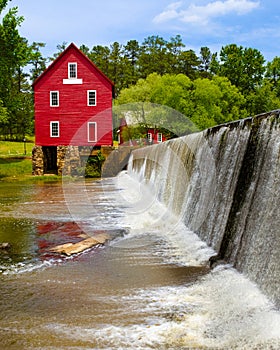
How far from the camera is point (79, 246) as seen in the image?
9172 millimetres

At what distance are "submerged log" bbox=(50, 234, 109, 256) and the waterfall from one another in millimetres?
2126

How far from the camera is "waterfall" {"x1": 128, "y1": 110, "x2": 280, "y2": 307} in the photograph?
5.80 meters

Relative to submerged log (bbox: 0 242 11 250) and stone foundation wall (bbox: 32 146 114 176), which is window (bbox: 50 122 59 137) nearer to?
stone foundation wall (bbox: 32 146 114 176)

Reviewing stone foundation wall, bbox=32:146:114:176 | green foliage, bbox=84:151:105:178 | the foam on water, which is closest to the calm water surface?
the foam on water

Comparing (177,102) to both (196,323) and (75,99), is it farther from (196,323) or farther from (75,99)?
(196,323)

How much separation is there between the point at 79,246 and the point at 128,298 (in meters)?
3.40

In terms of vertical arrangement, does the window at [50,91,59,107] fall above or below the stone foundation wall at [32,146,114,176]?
above

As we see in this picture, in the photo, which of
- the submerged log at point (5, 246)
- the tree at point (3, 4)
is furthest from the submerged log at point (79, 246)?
the tree at point (3, 4)

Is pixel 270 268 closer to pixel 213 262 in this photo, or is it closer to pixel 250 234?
pixel 250 234

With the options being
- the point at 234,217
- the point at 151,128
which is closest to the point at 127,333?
the point at 234,217

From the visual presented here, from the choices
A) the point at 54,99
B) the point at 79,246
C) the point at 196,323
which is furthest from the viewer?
the point at 54,99

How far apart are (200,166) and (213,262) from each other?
3906mm

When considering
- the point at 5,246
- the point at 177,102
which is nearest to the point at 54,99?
the point at 177,102

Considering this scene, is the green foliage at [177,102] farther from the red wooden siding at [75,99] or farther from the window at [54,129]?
the window at [54,129]
